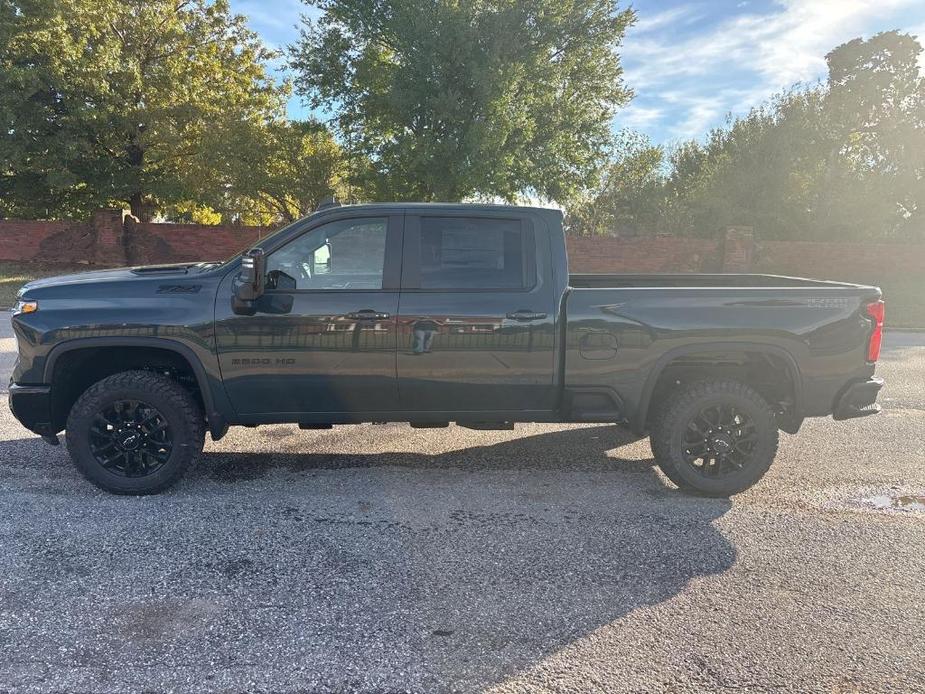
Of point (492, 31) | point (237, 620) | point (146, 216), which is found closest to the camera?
point (237, 620)

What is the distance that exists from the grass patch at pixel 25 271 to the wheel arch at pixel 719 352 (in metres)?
18.6

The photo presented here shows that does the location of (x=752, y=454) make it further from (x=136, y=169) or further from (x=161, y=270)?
(x=136, y=169)

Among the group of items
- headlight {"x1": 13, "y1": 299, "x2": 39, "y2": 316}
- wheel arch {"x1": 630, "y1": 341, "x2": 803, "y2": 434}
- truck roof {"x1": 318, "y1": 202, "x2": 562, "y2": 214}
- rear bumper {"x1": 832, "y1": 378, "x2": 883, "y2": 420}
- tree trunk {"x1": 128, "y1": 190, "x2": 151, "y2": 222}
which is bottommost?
rear bumper {"x1": 832, "y1": 378, "x2": 883, "y2": 420}

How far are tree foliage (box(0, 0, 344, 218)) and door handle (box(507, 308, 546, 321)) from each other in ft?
58.4

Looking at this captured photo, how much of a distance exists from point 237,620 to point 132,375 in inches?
78.1

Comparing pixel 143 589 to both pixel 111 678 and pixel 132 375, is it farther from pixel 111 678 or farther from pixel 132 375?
pixel 132 375

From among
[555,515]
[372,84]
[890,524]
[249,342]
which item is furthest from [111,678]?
[372,84]

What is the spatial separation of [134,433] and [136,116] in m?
19.8

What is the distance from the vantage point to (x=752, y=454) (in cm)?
412

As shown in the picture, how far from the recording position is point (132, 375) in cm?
396

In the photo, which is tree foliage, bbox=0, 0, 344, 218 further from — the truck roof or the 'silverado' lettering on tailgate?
the 'silverado' lettering on tailgate

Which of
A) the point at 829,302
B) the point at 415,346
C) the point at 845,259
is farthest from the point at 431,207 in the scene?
the point at 845,259

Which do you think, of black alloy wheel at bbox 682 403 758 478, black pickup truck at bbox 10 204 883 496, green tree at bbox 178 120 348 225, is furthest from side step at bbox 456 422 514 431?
green tree at bbox 178 120 348 225

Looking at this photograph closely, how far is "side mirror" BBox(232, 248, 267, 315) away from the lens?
3.65m
